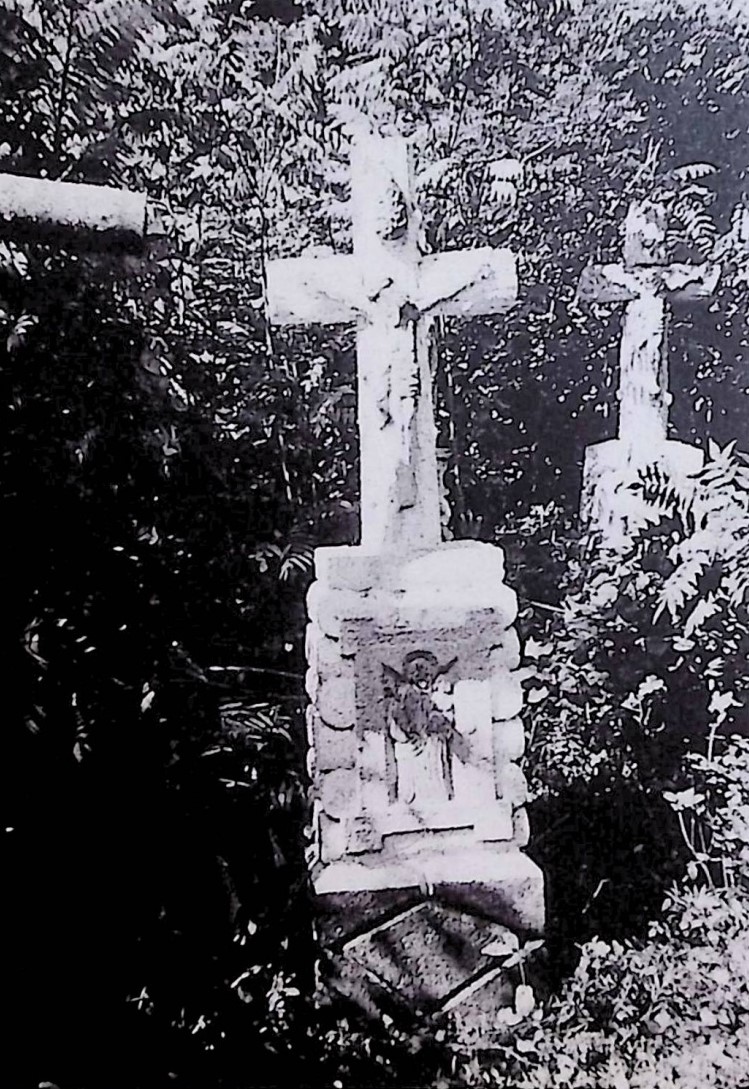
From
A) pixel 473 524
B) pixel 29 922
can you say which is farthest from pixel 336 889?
pixel 473 524

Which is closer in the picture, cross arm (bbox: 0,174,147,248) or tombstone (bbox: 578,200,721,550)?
cross arm (bbox: 0,174,147,248)

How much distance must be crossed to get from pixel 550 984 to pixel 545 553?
0.54 meters

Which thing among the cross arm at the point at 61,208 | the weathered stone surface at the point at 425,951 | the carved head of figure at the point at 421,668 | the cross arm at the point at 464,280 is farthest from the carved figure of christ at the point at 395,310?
the weathered stone surface at the point at 425,951

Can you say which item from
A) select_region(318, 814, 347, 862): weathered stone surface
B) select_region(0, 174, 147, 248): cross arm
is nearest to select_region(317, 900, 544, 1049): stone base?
select_region(318, 814, 347, 862): weathered stone surface

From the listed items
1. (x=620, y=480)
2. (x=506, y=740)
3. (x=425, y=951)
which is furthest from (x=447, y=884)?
(x=620, y=480)

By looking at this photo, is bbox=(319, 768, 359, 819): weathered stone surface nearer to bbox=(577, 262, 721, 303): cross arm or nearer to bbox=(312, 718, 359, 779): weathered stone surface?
bbox=(312, 718, 359, 779): weathered stone surface

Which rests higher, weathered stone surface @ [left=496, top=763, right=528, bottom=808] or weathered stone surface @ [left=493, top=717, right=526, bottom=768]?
weathered stone surface @ [left=493, top=717, right=526, bottom=768]

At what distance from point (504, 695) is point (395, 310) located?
49 cm

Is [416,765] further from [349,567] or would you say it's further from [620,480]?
[620,480]

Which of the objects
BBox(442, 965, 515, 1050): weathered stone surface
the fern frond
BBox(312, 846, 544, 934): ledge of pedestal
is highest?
the fern frond

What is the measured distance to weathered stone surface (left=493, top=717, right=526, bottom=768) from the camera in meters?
1.49

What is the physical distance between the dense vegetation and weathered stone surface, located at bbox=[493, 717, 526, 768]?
0.02 meters

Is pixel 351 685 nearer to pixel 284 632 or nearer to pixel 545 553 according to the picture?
pixel 284 632

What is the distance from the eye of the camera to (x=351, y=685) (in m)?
1.47
